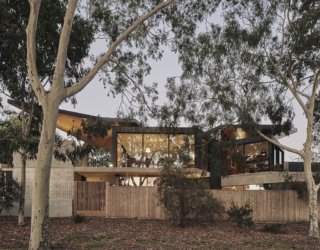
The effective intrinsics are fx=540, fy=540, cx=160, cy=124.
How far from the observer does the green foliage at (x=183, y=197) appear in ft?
74.0

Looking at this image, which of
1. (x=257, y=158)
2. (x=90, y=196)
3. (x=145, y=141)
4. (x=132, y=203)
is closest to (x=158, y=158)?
(x=145, y=141)

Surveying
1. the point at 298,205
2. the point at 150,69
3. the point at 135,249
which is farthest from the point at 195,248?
the point at 298,205

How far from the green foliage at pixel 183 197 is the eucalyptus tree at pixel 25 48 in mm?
5761

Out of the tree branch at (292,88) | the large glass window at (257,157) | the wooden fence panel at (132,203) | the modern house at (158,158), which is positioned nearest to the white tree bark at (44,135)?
the modern house at (158,158)

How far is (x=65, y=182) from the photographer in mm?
27359

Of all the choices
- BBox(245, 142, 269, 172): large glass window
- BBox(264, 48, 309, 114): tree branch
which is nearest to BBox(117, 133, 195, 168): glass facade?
BBox(245, 142, 269, 172): large glass window

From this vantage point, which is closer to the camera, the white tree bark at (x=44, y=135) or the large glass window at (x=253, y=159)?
the white tree bark at (x=44, y=135)

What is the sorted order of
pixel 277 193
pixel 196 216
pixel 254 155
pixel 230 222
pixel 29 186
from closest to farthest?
pixel 196 216
pixel 230 222
pixel 29 186
pixel 277 193
pixel 254 155

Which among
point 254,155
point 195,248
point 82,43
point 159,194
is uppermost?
point 82,43

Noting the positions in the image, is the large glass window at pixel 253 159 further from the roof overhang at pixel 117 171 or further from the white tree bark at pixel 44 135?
the white tree bark at pixel 44 135

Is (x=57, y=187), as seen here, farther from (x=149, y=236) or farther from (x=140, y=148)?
(x=140, y=148)

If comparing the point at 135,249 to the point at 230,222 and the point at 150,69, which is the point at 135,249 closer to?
the point at 150,69

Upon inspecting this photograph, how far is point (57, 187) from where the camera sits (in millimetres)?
27281

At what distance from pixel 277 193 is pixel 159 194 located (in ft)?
28.3
